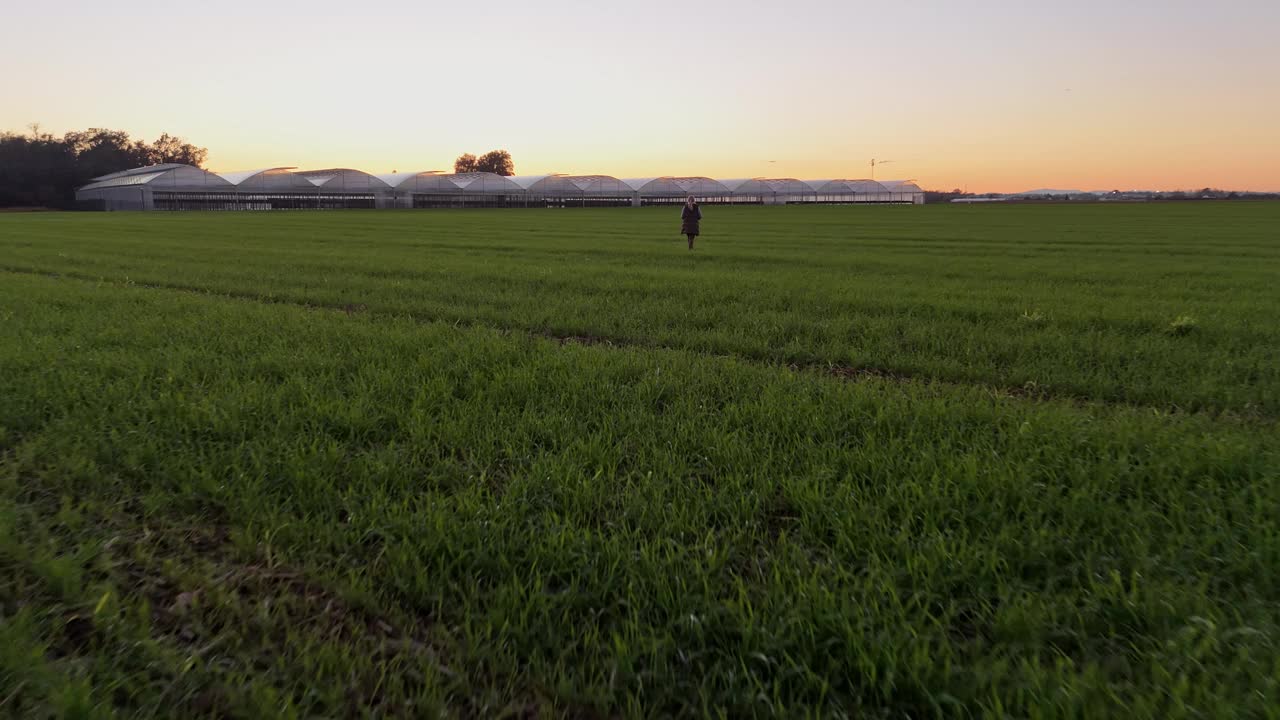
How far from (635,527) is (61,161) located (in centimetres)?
12694

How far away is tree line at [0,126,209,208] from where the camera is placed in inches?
3346

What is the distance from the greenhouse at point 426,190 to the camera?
2995 inches

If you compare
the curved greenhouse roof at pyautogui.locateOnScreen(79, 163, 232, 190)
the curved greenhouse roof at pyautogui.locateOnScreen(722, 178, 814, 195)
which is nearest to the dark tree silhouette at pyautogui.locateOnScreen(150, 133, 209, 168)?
the curved greenhouse roof at pyautogui.locateOnScreen(79, 163, 232, 190)

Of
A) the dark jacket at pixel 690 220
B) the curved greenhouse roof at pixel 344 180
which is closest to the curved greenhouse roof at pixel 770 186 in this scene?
the curved greenhouse roof at pixel 344 180

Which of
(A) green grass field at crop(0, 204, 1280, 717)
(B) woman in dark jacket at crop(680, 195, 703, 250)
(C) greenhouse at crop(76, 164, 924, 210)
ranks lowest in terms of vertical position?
(A) green grass field at crop(0, 204, 1280, 717)

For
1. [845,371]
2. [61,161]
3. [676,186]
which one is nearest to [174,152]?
[61,161]

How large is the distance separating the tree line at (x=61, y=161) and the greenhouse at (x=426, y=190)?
338 cm

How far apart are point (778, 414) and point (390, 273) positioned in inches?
434

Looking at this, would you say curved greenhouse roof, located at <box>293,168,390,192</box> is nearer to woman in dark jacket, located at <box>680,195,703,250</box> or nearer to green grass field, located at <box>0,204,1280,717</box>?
woman in dark jacket, located at <box>680,195,703,250</box>

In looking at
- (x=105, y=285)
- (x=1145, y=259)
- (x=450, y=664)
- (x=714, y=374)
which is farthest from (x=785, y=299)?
(x=1145, y=259)

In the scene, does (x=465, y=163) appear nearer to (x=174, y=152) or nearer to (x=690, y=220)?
(x=174, y=152)

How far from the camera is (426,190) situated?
3467 inches

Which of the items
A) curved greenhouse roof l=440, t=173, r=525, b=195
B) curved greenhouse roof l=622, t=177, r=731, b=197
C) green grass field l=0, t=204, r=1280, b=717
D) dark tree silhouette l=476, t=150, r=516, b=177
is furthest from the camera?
dark tree silhouette l=476, t=150, r=516, b=177

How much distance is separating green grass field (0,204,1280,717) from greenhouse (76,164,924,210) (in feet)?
284
